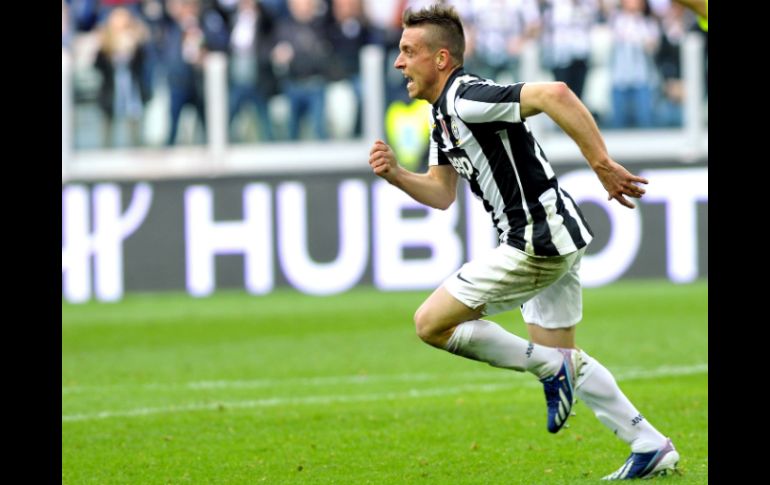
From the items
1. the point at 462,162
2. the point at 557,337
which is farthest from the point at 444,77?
the point at 557,337

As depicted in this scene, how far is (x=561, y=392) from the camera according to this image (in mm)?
5914

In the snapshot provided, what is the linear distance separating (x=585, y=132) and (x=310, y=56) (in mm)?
11756

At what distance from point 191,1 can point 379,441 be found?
1097cm

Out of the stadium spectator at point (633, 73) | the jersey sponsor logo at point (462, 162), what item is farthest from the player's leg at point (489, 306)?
the stadium spectator at point (633, 73)

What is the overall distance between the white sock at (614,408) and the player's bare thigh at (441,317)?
0.63 meters

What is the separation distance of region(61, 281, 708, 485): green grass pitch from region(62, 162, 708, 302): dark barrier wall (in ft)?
1.66

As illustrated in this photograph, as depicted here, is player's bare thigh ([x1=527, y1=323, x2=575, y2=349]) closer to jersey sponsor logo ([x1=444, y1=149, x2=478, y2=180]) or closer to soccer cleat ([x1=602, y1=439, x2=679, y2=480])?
soccer cleat ([x1=602, y1=439, x2=679, y2=480])

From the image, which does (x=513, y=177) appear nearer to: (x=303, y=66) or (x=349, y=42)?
(x=303, y=66)

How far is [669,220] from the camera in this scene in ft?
51.0

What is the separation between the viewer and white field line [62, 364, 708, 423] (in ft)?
28.7

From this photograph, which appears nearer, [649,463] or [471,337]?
[471,337]

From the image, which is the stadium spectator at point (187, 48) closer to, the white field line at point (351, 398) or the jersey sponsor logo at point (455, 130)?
the white field line at point (351, 398)

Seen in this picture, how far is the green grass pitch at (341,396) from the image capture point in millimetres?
6660
